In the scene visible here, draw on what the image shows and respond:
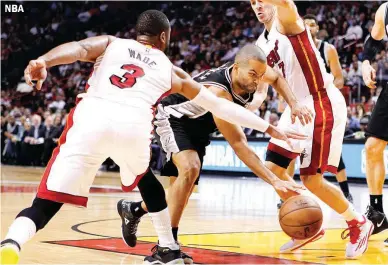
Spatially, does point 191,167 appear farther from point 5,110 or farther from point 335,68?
point 5,110

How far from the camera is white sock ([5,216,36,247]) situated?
3811 mm

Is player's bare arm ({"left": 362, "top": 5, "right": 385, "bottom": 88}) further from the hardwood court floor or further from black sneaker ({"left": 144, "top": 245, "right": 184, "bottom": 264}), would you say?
black sneaker ({"left": 144, "top": 245, "right": 184, "bottom": 264})

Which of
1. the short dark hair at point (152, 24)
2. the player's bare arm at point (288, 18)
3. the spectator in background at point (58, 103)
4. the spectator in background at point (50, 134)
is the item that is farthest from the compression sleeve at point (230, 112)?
the spectator in background at point (58, 103)

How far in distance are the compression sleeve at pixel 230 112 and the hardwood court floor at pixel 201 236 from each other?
1.15 metres

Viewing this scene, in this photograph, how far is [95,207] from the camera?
870cm

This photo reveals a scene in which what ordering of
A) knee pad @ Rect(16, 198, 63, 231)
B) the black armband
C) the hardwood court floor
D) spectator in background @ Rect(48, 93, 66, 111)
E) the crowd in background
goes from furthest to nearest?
spectator in background @ Rect(48, 93, 66, 111), the crowd in background, the black armband, the hardwood court floor, knee pad @ Rect(16, 198, 63, 231)

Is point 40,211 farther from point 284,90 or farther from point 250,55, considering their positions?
point 284,90

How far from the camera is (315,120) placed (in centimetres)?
589

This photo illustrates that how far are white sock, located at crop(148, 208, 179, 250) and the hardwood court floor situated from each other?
10.5 inches

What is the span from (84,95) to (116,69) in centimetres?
27

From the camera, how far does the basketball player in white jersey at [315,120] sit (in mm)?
5754

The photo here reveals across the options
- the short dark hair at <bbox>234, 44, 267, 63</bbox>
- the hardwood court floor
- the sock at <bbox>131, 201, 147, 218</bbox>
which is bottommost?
the hardwood court floor

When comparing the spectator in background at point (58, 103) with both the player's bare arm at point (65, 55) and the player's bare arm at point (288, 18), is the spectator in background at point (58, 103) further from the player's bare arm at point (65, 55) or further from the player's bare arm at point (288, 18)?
the player's bare arm at point (65, 55)

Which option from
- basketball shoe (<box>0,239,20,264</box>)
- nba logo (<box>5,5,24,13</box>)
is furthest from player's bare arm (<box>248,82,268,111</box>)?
nba logo (<box>5,5,24,13</box>)
